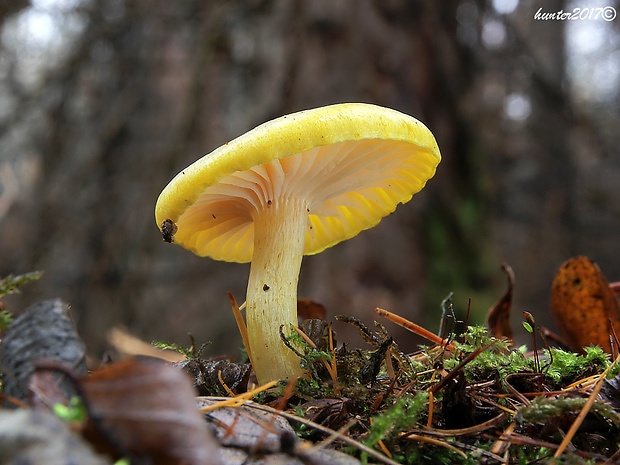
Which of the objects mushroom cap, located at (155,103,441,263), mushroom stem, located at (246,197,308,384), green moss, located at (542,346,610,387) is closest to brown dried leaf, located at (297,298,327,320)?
mushroom cap, located at (155,103,441,263)

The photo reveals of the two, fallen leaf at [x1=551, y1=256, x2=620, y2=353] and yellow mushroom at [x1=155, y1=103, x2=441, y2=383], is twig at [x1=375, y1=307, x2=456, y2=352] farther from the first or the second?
fallen leaf at [x1=551, y1=256, x2=620, y2=353]

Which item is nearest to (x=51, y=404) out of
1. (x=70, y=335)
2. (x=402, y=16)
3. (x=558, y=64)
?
(x=70, y=335)

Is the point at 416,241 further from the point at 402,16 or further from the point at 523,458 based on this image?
the point at 523,458

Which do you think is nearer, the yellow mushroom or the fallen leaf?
the yellow mushroom

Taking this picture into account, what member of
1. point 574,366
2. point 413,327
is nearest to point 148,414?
point 413,327

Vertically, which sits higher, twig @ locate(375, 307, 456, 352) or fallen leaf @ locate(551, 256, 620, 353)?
fallen leaf @ locate(551, 256, 620, 353)

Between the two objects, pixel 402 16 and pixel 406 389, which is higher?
pixel 402 16
